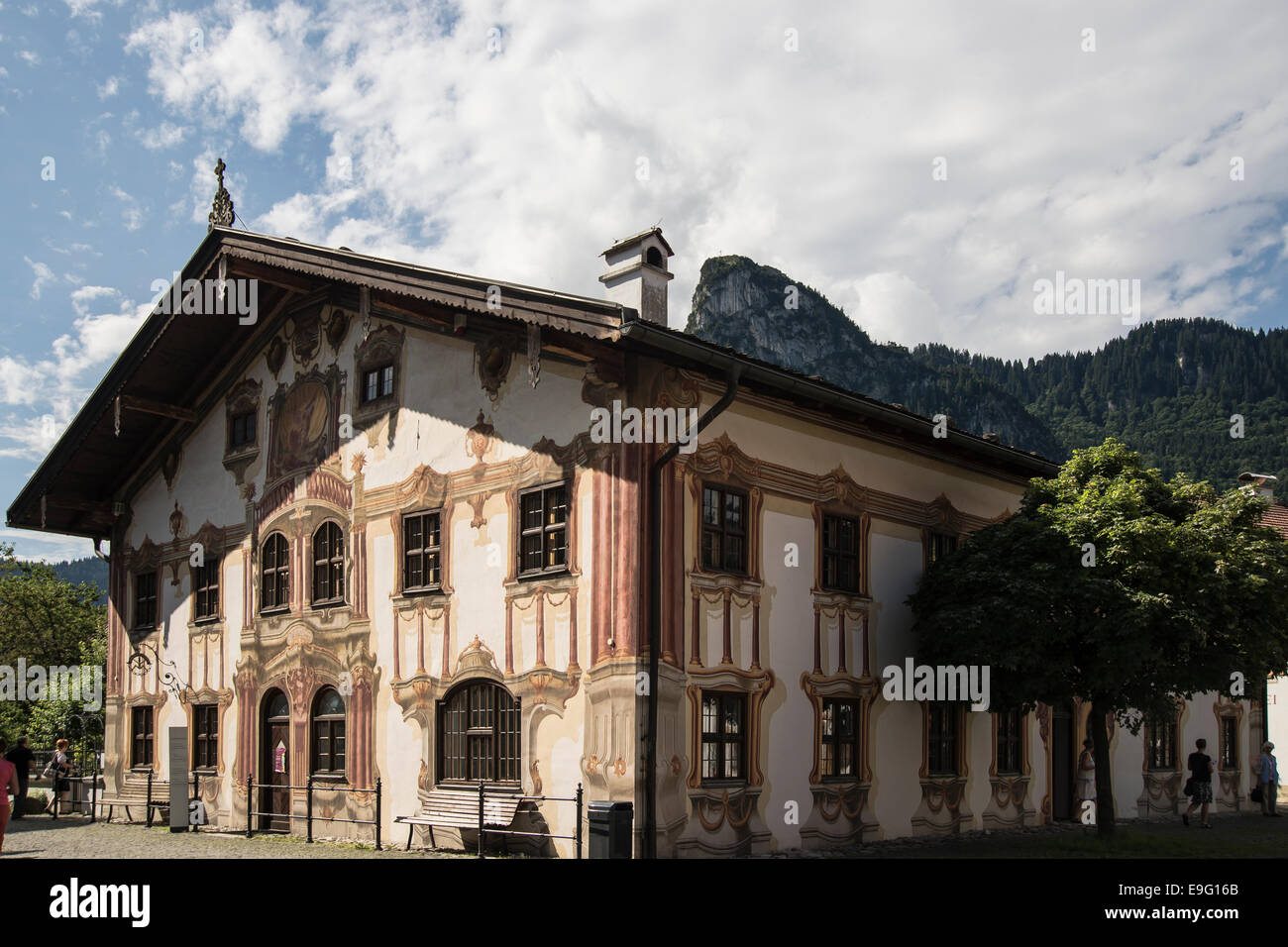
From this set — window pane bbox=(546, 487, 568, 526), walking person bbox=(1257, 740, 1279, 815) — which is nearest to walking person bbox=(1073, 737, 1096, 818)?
walking person bbox=(1257, 740, 1279, 815)

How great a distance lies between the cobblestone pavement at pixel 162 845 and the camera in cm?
1845

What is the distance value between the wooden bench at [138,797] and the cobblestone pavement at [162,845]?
495 mm

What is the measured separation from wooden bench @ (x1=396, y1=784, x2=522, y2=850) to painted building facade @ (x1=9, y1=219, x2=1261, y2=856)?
22cm

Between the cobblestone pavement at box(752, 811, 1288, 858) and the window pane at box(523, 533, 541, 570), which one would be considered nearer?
the window pane at box(523, 533, 541, 570)

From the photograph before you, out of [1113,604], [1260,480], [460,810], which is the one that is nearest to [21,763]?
[460,810]

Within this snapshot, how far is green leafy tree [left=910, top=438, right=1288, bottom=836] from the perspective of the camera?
19016 millimetres

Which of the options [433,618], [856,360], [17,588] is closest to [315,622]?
[433,618]

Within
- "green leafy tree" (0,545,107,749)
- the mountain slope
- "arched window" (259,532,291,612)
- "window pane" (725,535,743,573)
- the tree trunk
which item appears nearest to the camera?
"window pane" (725,535,743,573)

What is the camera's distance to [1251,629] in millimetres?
19578

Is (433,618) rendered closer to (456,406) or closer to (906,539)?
(456,406)

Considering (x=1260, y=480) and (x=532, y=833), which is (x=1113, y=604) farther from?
(x=1260, y=480)

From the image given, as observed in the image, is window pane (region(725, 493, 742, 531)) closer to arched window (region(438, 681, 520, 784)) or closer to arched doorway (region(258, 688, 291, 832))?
arched window (region(438, 681, 520, 784))

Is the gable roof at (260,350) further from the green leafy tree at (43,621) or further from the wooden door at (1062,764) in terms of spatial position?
the green leafy tree at (43,621)
